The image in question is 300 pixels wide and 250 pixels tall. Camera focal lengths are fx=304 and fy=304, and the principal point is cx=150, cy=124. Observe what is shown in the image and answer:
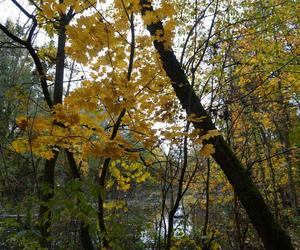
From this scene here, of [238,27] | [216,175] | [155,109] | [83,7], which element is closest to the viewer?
[83,7]

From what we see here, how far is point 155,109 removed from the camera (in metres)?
2.62

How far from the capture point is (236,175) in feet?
10.4

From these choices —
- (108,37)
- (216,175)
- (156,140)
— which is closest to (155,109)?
(156,140)

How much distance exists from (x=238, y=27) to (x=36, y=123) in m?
3.16

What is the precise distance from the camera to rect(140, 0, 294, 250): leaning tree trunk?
120 inches

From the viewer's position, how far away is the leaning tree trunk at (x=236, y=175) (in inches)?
120

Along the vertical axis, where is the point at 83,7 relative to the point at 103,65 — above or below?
above

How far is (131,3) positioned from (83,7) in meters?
0.37

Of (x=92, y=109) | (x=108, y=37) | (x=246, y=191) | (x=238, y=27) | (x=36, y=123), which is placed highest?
(x=238, y=27)

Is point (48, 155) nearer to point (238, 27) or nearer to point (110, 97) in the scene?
point (110, 97)

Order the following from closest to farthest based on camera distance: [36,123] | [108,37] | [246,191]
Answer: [36,123], [108,37], [246,191]

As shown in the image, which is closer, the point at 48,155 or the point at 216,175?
the point at 48,155

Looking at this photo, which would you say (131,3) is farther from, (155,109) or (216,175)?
(216,175)

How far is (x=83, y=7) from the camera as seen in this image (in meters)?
2.17
